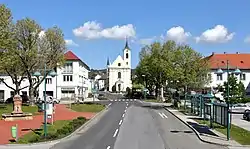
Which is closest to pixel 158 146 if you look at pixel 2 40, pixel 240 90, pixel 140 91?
pixel 2 40

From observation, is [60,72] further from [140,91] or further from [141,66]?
[140,91]

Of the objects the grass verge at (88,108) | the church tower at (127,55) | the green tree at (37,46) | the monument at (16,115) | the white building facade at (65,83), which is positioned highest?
the church tower at (127,55)

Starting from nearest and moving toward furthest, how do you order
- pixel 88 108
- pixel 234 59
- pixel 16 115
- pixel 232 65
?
pixel 16 115, pixel 88 108, pixel 232 65, pixel 234 59

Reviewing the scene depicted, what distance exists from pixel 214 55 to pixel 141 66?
1856 centimetres

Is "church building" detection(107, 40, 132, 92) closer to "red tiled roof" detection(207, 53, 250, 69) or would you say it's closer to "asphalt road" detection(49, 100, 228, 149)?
"red tiled roof" detection(207, 53, 250, 69)

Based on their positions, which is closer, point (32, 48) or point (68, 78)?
point (32, 48)

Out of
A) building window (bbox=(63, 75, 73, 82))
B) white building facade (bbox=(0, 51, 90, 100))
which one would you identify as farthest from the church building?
building window (bbox=(63, 75, 73, 82))

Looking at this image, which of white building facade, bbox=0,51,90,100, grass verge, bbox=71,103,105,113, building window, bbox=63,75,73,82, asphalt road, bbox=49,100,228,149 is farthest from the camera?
building window, bbox=63,75,73,82

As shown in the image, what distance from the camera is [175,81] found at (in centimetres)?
6312

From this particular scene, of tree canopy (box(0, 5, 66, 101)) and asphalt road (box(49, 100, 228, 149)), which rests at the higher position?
tree canopy (box(0, 5, 66, 101))

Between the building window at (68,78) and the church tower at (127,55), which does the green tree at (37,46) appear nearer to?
the building window at (68,78)

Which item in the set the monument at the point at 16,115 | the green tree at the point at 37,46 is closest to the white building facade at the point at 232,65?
the green tree at the point at 37,46

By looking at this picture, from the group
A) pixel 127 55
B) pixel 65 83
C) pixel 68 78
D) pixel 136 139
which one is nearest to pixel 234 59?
pixel 68 78

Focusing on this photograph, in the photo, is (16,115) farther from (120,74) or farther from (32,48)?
(120,74)
